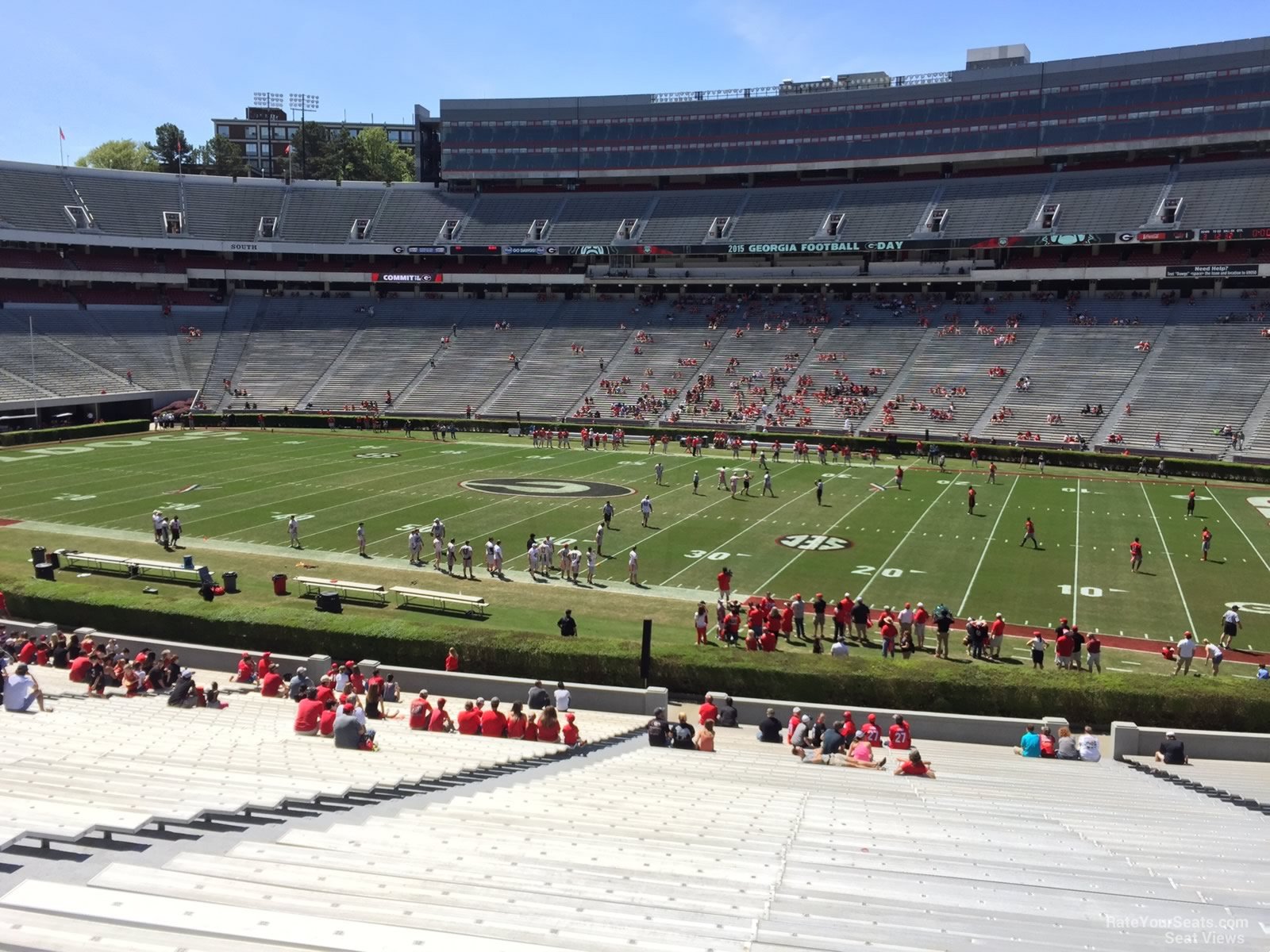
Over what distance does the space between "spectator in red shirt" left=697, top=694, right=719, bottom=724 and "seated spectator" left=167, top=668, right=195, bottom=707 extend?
830 cm

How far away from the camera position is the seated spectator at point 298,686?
55.1 ft

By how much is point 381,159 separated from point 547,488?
95485 mm

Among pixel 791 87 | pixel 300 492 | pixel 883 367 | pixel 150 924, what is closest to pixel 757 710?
pixel 150 924

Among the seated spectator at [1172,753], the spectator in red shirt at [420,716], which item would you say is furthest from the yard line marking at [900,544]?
the spectator in red shirt at [420,716]

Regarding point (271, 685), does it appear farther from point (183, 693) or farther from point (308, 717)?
point (308, 717)

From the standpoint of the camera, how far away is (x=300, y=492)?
37.6m

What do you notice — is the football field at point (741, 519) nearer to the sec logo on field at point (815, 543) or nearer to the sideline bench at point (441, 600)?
the sec logo on field at point (815, 543)

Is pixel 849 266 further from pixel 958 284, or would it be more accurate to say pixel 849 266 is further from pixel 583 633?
pixel 583 633

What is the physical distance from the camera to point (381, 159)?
4766 inches

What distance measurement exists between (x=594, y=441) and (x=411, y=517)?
68.0 feet

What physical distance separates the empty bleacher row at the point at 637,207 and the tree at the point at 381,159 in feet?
113

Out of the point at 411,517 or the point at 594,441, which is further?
the point at 594,441

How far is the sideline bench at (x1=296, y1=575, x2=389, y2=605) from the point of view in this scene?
23438 mm

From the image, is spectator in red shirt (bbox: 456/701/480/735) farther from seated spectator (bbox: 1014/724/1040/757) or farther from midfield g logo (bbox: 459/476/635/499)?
midfield g logo (bbox: 459/476/635/499)
